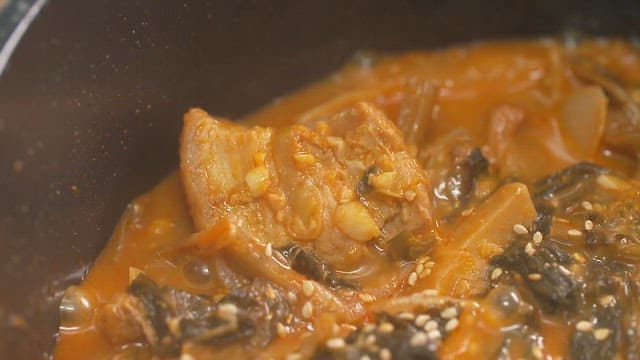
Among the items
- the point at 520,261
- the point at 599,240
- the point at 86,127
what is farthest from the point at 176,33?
the point at 599,240

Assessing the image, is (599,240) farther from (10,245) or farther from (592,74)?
(10,245)

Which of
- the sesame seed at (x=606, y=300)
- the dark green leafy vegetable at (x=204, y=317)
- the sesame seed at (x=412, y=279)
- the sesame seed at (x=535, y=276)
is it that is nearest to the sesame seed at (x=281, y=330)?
the dark green leafy vegetable at (x=204, y=317)

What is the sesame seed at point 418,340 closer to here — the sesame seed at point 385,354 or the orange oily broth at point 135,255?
the sesame seed at point 385,354

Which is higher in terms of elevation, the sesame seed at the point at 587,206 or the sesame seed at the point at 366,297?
the sesame seed at the point at 366,297

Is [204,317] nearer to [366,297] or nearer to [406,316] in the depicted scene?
[366,297]

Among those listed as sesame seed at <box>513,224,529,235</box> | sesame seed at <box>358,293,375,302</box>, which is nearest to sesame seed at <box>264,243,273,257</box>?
sesame seed at <box>358,293,375,302</box>

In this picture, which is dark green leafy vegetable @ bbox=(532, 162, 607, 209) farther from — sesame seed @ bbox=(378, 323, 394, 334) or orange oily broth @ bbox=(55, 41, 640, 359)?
sesame seed @ bbox=(378, 323, 394, 334)
